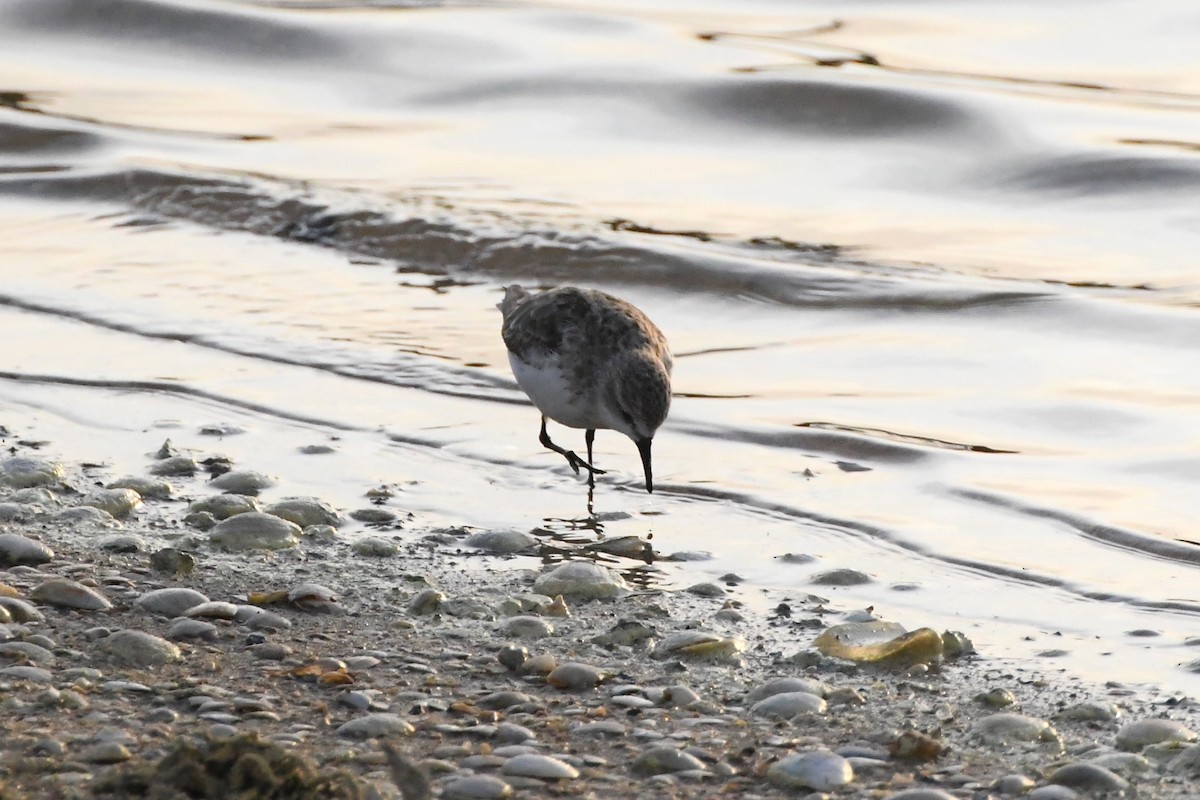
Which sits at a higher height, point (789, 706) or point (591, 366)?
point (591, 366)

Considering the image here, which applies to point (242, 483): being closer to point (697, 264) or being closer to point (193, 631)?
point (193, 631)

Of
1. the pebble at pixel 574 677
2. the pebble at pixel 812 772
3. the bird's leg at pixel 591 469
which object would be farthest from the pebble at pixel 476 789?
the bird's leg at pixel 591 469

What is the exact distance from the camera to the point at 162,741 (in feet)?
11.8

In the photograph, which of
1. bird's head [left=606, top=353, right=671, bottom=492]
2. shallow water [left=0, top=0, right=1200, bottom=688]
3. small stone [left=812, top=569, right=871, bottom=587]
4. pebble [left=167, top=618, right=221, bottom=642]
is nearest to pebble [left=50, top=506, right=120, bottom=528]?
shallow water [left=0, top=0, right=1200, bottom=688]

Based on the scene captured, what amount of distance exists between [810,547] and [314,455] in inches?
77.4

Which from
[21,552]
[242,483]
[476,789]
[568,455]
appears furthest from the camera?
[568,455]

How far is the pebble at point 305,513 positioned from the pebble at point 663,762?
211 centimetres

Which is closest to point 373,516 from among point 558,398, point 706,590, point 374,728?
point 558,398

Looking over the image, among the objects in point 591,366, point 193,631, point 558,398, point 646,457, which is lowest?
point 193,631

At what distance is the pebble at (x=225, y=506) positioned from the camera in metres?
5.50

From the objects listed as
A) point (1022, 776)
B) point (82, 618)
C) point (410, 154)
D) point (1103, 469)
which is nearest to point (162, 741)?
point (82, 618)

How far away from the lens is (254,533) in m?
5.24

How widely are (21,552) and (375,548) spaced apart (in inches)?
40.0

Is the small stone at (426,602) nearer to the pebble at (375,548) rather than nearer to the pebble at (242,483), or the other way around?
the pebble at (375,548)
